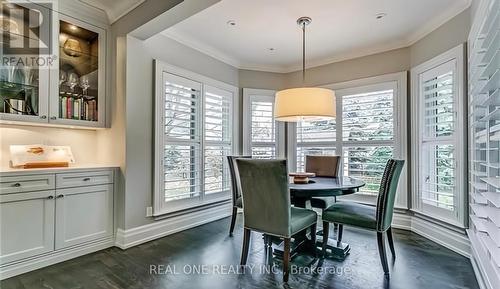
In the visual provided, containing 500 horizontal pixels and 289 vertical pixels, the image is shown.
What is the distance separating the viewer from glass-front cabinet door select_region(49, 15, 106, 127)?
104 inches

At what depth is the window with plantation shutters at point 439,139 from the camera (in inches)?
110

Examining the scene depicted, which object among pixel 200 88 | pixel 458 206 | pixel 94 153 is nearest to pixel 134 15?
pixel 200 88

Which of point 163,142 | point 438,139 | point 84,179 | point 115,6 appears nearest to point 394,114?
point 438,139

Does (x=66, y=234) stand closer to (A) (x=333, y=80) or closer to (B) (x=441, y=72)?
(A) (x=333, y=80)

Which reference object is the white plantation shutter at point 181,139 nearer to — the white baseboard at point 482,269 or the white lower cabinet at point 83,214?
the white lower cabinet at point 83,214

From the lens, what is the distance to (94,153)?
124 inches

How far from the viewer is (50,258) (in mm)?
2387

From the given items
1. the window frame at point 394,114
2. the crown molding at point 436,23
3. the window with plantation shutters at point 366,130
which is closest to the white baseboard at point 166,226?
the window with plantation shutters at point 366,130

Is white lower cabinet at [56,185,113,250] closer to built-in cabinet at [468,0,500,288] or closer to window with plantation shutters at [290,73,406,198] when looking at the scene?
window with plantation shutters at [290,73,406,198]

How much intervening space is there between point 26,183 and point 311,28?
3356 mm

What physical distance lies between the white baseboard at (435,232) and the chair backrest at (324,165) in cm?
106

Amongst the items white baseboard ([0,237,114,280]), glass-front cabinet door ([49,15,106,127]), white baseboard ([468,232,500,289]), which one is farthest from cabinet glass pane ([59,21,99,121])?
white baseboard ([468,232,500,289])

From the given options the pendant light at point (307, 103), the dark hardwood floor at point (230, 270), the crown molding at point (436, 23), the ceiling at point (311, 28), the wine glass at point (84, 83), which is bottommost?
the dark hardwood floor at point (230, 270)

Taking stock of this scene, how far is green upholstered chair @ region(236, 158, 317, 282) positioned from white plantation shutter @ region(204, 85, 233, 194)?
1.60m
